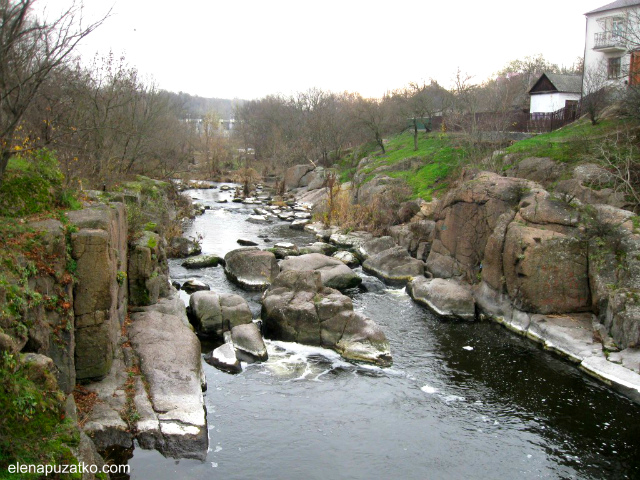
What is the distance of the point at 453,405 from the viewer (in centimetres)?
1266

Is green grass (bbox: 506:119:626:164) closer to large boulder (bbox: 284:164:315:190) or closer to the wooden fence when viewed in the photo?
the wooden fence

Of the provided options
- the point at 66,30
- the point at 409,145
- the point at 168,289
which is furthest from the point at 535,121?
the point at 66,30

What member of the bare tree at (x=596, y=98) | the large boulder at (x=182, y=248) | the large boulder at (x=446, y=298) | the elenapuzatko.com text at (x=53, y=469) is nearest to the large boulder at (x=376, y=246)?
the large boulder at (x=446, y=298)

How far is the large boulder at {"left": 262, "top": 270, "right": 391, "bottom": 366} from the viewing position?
15.2m

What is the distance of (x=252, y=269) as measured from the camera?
2139cm

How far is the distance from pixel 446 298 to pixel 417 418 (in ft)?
24.6

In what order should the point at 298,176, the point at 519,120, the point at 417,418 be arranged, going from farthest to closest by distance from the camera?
the point at 298,176 < the point at 519,120 < the point at 417,418

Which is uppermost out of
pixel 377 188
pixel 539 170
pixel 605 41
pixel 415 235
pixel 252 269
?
pixel 605 41

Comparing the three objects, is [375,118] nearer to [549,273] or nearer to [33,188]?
[549,273]

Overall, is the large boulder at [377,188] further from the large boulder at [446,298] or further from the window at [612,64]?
the window at [612,64]

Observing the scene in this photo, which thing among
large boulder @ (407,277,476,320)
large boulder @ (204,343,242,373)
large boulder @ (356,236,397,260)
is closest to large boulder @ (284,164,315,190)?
large boulder @ (356,236,397,260)

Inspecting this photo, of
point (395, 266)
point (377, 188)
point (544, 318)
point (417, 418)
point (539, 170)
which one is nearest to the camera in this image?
point (417, 418)

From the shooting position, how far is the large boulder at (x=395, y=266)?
22.8 metres

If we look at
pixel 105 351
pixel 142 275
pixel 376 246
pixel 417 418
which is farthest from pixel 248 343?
pixel 376 246
